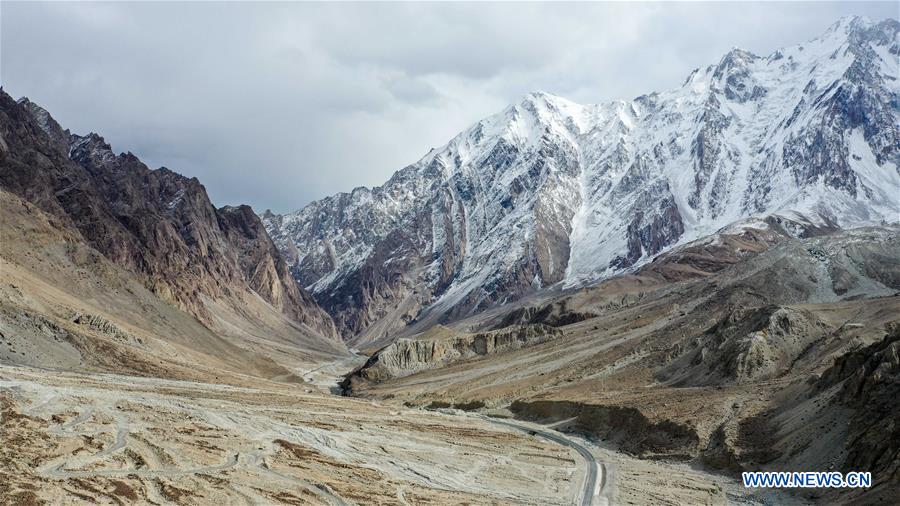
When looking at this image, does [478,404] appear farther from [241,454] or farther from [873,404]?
[873,404]

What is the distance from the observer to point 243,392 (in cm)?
11019

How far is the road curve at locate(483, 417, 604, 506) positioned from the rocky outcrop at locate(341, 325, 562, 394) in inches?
2912

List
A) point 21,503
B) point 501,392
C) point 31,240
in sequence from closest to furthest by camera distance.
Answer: point 21,503 → point 501,392 → point 31,240

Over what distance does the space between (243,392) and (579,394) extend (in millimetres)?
51122

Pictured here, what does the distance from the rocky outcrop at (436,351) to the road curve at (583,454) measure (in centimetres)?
7395

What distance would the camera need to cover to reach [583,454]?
6806 cm

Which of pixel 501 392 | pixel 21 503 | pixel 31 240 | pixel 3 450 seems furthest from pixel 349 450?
pixel 31 240

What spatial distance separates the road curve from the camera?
1999 inches

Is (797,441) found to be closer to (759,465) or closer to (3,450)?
(759,465)

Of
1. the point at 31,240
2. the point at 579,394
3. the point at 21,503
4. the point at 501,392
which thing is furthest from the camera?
the point at 31,240

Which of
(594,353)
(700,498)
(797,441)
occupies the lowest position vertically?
(700,498)

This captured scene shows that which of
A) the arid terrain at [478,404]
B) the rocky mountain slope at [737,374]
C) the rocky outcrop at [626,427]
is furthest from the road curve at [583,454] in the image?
the rocky mountain slope at [737,374]

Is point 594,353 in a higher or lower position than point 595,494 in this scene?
higher

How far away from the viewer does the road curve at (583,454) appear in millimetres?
50775
